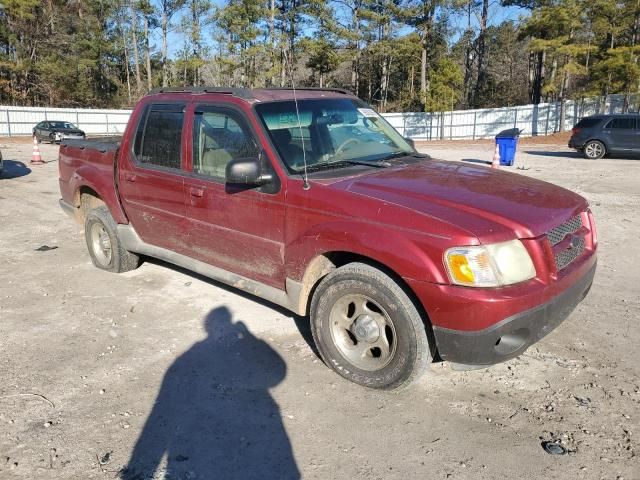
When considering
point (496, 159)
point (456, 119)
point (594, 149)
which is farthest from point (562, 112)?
point (496, 159)

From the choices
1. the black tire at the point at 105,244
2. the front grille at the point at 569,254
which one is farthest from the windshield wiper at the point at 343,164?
the black tire at the point at 105,244

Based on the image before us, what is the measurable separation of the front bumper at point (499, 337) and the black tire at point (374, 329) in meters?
0.17

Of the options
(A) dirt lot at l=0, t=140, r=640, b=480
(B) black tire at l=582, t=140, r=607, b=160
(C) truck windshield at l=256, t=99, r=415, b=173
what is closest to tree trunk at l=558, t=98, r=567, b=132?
(B) black tire at l=582, t=140, r=607, b=160

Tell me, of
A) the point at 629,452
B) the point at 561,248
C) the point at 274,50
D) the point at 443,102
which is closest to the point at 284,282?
the point at 561,248

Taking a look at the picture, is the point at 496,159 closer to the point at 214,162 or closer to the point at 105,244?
the point at 105,244

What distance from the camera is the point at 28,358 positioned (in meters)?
3.98

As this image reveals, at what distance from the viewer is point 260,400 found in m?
3.42

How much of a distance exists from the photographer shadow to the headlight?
1.37m

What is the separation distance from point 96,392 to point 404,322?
2093mm

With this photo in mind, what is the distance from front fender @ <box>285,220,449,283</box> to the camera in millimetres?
3023

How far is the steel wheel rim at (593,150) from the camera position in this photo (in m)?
19.3

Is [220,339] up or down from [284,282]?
down

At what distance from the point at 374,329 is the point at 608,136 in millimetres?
19124

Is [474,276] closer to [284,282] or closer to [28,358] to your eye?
[284,282]
